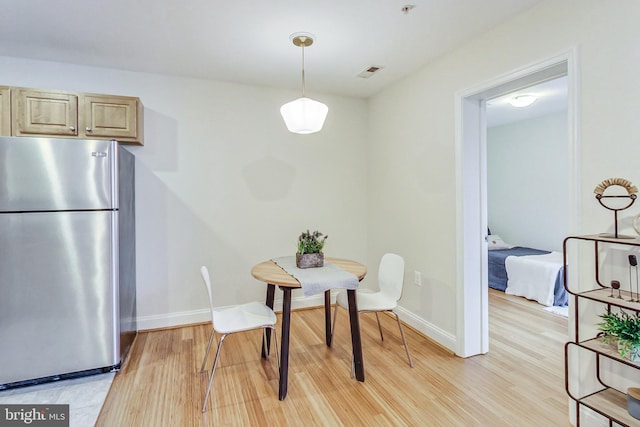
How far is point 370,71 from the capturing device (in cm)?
317

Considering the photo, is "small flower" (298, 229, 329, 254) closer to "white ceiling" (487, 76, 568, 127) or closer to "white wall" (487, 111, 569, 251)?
"white ceiling" (487, 76, 568, 127)

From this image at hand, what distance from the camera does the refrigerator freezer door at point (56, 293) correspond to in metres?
2.21

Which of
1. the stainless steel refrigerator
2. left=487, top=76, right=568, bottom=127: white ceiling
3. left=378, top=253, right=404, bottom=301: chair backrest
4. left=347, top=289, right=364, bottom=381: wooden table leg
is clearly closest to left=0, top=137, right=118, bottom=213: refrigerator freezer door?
the stainless steel refrigerator

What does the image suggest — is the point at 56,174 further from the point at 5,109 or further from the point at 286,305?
the point at 286,305

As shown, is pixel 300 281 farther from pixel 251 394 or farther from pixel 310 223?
pixel 310 223

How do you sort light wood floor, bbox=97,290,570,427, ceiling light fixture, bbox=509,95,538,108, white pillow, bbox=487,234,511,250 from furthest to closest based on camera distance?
1. white pillow, bbox=487,234,511,250
2. ceiling light fixture, bbox=509,95,538,108
3. light wood floor, bbox=97,290,570,427

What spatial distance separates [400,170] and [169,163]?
2.31m

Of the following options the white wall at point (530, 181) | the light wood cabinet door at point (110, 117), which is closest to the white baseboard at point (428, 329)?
the light wood cabinet door at point (110, 117)

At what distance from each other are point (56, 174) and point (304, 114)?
1.72 m

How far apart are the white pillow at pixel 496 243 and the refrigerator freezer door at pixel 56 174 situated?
5.14 meters

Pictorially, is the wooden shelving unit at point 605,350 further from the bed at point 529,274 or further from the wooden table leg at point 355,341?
the bed at point 529,274

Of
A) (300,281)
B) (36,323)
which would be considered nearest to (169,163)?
(36,323)

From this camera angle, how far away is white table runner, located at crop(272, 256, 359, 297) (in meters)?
2.18

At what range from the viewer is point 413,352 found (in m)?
2.77
